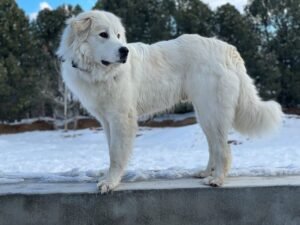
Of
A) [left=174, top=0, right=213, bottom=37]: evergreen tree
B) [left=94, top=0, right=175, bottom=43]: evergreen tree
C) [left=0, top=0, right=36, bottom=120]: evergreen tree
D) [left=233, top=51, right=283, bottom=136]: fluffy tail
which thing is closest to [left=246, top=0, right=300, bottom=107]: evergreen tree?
[left=174, top=0, right=213, bottom=37]: evergreen tree

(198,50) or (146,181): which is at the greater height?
(198,50)

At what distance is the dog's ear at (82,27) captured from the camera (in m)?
3.83

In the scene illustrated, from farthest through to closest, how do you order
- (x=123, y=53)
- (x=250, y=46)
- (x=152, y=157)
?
1. (x=250, y=46)
2. (x=152, y=157)
3. (x=123, y=53)

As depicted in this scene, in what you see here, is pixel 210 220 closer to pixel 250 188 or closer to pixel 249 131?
pixel 250 188

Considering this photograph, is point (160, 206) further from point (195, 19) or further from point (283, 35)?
point (283, 35)

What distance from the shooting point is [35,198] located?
153 inches

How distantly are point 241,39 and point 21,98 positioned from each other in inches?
428

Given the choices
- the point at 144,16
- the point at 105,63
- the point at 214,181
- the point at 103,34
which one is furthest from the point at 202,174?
the point at 144,16

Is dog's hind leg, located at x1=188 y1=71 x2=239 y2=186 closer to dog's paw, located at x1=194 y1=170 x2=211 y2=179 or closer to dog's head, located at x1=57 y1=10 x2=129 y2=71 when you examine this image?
dog's paw, located at x1=194 y1=170 x2=211 y2=179

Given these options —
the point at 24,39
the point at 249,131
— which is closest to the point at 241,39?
the point at 24,39

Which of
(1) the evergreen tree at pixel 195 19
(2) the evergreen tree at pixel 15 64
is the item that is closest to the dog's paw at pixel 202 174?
(2) the evergreen tree at pixel 15 64

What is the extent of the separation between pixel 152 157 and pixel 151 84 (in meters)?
6.74

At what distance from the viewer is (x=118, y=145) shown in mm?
3908

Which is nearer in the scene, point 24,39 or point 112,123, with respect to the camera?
point 112,123
